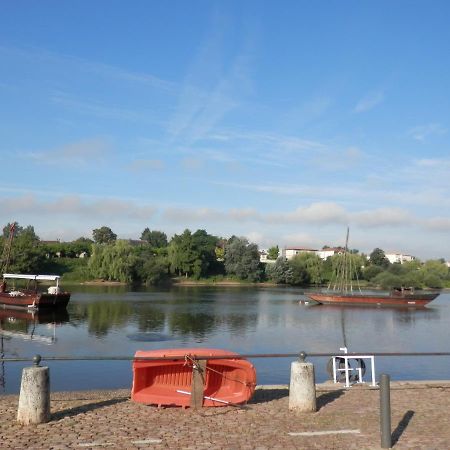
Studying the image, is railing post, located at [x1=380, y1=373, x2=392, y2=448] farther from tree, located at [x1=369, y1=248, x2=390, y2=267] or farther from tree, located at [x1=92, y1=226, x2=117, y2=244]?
tree, located at [x1=92, y1=226, x2=117, y2=244]

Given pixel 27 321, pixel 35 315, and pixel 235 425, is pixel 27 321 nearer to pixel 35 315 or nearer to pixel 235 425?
pixel 35 315

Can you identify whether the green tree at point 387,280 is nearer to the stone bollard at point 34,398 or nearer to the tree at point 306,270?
the tree at point 306,270

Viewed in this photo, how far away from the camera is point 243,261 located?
4697 inches

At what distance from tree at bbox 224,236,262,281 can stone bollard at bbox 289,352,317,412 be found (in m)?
108

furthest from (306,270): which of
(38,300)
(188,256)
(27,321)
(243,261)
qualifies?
(27,321)

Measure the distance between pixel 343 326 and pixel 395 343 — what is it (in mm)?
10834

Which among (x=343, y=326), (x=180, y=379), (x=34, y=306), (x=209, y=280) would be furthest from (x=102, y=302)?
(x=209, y=280)

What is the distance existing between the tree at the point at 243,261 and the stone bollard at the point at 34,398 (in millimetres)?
109448

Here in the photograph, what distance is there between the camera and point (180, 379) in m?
11.8

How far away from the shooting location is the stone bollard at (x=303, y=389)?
10742mm

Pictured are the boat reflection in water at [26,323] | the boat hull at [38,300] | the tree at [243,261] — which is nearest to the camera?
the boat reflection in water at [26,323]

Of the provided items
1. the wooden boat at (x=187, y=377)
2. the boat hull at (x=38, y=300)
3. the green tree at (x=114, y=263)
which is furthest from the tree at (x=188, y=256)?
the wooden boat at (x=187, y=377)

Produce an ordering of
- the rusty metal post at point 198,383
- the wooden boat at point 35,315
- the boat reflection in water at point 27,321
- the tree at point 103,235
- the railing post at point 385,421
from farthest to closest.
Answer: the tree at point 103,235 < the wooden boat at point 35,315 < the boat reflection in water at point 27,321 < the rusty metal post at point 198,383 < the railing post at point 385,421

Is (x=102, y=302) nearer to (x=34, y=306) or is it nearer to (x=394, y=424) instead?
(x=34, y=306)
